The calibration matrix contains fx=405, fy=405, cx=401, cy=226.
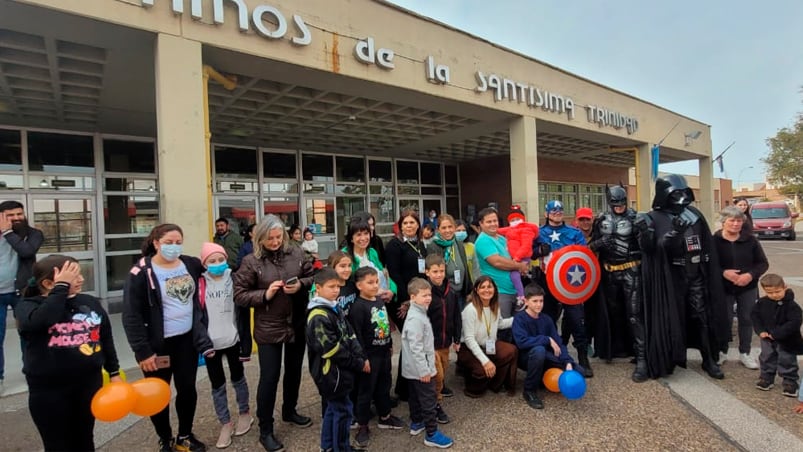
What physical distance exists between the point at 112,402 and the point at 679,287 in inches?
186

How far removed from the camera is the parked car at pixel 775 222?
1880cm

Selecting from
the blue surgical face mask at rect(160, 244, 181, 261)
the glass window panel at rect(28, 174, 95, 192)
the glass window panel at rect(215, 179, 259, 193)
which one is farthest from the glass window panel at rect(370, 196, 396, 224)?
the blue surgical face mask at rect(160, 244, 181, 261)

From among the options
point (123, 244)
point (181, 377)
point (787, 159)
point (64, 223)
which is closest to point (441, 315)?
point (181, 377)

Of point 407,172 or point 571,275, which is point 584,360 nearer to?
point 571,275

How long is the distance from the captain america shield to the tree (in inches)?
1216

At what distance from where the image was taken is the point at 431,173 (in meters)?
15.5

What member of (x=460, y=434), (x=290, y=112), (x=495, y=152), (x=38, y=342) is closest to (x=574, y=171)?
(x=495, y=152)

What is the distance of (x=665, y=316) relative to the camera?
12.9ft

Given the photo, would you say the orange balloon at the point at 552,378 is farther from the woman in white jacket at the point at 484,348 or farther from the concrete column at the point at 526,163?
the concrete column at the point at 526,163

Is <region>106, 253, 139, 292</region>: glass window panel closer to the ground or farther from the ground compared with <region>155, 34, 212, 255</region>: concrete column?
closer to the ground

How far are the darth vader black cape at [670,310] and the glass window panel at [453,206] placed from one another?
12.1 meters

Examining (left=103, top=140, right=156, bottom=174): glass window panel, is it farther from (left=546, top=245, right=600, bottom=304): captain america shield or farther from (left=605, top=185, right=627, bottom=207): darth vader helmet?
(left=605, top=185, right=627, bottom=207): darth vader helmet

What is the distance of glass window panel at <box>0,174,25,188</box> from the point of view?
306 inches

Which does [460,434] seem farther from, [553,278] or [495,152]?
[495,152]
